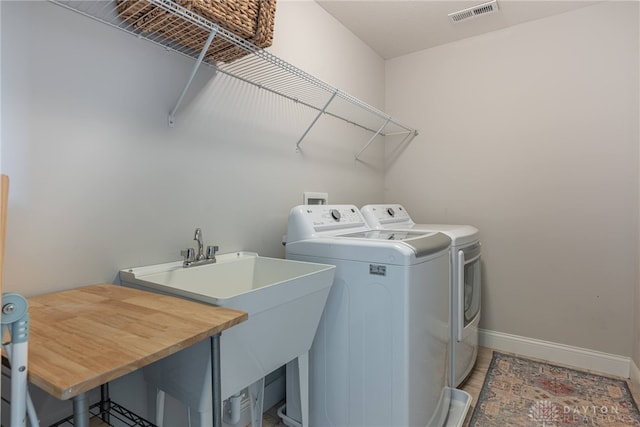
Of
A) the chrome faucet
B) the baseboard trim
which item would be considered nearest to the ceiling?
the chrome faucet

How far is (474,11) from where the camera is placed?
240cm

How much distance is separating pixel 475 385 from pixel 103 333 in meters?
2.18

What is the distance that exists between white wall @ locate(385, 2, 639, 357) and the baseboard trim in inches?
2.0

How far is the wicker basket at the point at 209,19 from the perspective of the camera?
1147 mm

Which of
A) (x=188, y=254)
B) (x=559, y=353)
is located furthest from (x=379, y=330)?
(x=559, y=353)

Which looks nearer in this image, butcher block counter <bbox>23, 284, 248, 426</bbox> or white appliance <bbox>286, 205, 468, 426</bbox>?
butcher block counter <bbox>23, 284, 248, 426</bbox>

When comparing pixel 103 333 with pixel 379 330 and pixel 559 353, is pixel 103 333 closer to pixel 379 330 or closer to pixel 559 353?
pixel 379 330

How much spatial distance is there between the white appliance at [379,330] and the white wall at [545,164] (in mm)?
1175

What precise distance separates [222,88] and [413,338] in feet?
4.81

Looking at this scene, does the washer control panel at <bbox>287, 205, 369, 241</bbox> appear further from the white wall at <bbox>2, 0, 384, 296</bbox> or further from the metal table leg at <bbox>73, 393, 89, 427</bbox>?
the metal table leg at <bbox>73, 393, 89, 427</bbox>

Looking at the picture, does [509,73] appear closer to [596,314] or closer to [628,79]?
[628,79]

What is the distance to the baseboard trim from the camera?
227 centimetres

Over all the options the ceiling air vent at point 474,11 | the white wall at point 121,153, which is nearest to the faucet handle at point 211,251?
the white wall at point 121,153

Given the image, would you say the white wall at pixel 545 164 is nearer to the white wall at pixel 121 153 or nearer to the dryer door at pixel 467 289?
the dryer door at pixel 467 289
